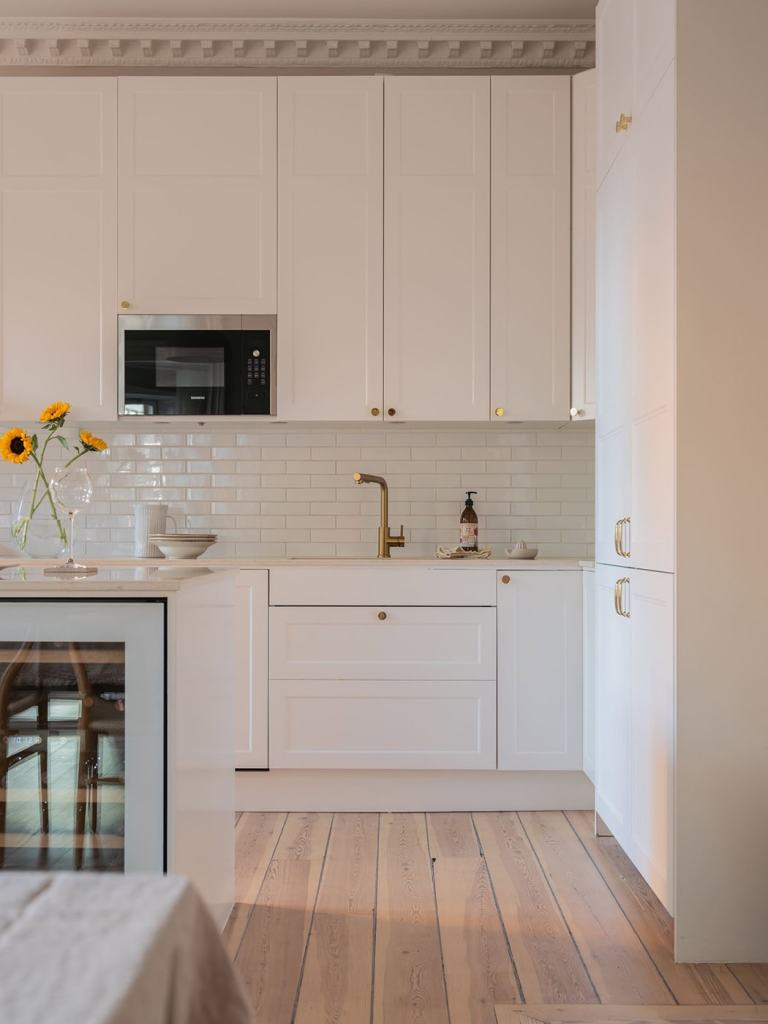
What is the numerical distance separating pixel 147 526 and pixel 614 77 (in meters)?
2.37

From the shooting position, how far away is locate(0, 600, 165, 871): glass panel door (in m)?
1.71

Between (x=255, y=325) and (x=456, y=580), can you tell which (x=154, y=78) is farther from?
(x=456, y=580)

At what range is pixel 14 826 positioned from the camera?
1.71 meters

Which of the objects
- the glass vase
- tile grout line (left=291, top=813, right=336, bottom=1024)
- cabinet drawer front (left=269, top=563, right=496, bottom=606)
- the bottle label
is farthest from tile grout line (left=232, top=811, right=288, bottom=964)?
the bottle label

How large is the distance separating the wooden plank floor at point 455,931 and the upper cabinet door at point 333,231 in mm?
1641

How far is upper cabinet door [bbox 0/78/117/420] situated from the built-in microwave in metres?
0.11

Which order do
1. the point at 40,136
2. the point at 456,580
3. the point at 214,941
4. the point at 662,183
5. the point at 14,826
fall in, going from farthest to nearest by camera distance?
1. the point at 40,136
2. the point at 456,580
3. the point at 662,183
4. the point at 14,826
5. the point at 214,941

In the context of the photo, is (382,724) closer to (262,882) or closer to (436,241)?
(262,882)

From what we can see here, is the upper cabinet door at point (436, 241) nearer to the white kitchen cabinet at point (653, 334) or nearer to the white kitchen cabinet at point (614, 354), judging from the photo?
the white kitchen cabinet at point (614, 354)

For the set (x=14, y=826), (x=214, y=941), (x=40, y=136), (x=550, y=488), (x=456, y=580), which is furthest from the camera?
(x=550, y=488)

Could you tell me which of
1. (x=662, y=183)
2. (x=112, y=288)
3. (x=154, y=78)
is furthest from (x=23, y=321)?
(x=662, y=183)

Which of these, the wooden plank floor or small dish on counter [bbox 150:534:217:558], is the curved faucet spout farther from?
the wooden plank floor

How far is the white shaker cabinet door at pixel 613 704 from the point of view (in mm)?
2553

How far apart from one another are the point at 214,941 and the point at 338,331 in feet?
9.81
